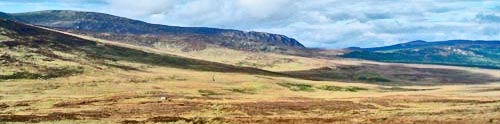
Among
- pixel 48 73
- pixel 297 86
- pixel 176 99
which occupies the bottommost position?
pixel 297 86

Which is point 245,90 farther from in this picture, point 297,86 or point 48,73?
point 48,73

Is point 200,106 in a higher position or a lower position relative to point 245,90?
higher

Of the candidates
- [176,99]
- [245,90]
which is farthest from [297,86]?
[176,99]

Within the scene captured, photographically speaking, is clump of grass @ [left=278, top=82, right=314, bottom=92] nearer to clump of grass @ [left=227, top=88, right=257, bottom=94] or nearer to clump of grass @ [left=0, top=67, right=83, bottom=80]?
clump of grass @ [left=227, top=88, right=257, bottom=94]

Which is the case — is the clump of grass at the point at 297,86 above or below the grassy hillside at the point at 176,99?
below

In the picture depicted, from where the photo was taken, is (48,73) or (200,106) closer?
(200,106)

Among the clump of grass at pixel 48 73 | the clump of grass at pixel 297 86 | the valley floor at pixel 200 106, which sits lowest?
the clump of grass at pixel 297 86

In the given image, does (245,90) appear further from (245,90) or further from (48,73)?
(48,73)

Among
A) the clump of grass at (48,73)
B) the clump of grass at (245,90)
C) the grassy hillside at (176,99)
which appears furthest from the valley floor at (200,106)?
the clump of grass at (48,73)

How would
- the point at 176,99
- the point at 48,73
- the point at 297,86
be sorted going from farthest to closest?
the point at 297,86
the point at 48,73
the point at 176,99

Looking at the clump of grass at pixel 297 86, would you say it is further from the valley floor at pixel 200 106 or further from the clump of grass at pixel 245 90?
the clump of grass at pixel 245 90

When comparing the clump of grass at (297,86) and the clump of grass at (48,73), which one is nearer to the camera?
the clump of grass at (48,73)

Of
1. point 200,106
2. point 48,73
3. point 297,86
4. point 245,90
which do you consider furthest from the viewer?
point 297,86

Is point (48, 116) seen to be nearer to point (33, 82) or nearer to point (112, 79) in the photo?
point (33, 82)
